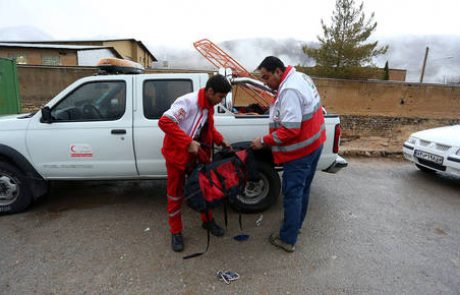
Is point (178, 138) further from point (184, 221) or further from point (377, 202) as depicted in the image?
point (377, 202)

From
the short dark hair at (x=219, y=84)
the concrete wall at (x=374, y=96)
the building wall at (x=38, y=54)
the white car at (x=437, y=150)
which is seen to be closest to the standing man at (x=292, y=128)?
the short dark hair at (x=219, y=84)

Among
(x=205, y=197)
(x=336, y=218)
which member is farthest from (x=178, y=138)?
(x=336, y=218)

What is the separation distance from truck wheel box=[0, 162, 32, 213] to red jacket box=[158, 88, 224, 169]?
2.09m

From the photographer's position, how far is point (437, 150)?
16.3 feet

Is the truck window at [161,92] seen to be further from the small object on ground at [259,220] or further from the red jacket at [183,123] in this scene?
the small object on ground at [259,220]

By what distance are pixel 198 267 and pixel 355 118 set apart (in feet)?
31.8

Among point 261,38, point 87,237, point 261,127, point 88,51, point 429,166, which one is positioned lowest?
point 87,237

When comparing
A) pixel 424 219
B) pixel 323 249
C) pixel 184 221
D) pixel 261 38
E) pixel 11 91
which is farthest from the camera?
pixel 261 38

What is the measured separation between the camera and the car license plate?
4.91 metres

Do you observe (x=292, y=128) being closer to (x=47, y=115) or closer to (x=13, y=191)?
(x=47, y=115)

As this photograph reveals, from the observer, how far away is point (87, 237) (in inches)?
123

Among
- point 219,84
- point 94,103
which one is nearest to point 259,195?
point 219,84

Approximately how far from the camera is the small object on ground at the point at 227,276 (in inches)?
98.2

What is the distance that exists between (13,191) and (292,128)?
11.1 feet
